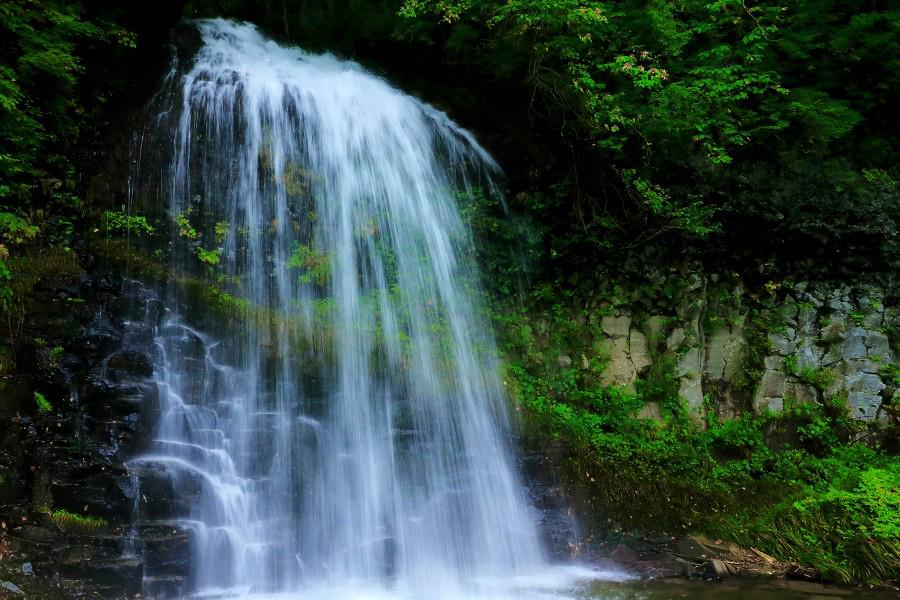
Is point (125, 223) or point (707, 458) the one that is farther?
point (707, 458)

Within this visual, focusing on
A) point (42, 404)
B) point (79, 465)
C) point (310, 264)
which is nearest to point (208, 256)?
point (310, 264)

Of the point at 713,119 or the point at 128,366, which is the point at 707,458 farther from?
the point at 128,366

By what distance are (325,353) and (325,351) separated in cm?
2

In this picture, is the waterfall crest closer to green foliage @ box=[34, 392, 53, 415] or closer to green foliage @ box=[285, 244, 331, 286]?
green foliage @ box=[285, 244, 331, 286]

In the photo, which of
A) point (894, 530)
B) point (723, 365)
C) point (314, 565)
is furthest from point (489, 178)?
point (894, 530)

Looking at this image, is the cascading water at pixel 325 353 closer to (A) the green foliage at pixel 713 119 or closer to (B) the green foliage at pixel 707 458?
(B) the green foliage at pixel 707 458

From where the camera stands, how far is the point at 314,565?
5.21 m

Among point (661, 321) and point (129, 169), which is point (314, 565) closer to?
point (129, 169)

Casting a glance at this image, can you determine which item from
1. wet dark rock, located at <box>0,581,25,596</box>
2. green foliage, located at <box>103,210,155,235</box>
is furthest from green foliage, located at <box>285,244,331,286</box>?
wet dark rock, located at <box>0,581,25,596</box>

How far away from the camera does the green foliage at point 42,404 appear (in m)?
4.88

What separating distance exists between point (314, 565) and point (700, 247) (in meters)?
6.31

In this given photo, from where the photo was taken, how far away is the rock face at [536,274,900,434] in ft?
23.5

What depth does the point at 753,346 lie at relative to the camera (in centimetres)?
743

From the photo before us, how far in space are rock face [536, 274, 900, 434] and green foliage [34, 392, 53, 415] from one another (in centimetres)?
567
